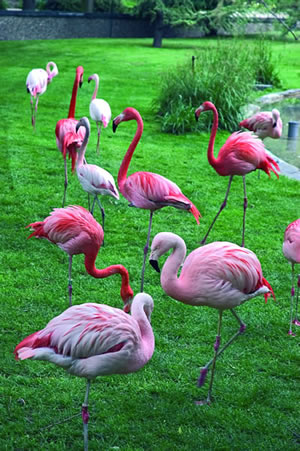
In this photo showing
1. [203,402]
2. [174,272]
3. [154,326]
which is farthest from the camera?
[154,326]

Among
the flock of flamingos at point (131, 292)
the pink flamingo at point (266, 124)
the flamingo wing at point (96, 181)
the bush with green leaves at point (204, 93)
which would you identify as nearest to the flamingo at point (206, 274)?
the flock of flamingos at point (131, 292)

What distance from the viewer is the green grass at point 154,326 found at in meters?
3.41

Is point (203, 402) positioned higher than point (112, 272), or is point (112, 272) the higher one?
point (112, 272)

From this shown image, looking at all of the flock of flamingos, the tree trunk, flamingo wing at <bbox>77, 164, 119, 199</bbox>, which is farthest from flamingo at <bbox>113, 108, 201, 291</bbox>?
the tree trunk

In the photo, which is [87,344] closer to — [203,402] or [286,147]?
[203,402]

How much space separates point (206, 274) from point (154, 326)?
1.08m

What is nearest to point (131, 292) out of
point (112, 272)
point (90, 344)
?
point (112, 272)

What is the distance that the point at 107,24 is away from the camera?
81.5 feet

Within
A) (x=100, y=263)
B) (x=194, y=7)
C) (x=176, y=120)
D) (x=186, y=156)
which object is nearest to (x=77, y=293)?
(x=100, y=263)

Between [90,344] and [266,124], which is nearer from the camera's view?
[90,344]

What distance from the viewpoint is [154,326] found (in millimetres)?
4500

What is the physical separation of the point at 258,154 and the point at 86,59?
13535mm

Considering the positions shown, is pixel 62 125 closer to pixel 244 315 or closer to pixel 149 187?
pixel 149 187

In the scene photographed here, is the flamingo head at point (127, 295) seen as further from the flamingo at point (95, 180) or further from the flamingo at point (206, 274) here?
the flamingo at point (95, 180)
